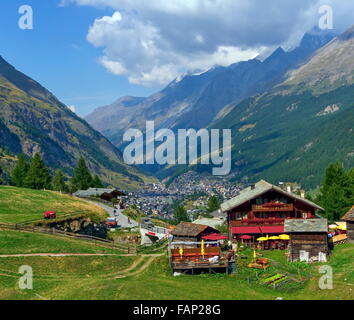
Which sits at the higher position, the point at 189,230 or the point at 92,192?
the point at 92,192

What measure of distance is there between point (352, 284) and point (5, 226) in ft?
163

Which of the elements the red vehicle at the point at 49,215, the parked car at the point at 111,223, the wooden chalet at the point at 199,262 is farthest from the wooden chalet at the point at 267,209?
the red vehicle at the point at 49,215

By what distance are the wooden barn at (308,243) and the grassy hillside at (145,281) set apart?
5.49 ft

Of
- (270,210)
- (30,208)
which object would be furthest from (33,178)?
(270,210)

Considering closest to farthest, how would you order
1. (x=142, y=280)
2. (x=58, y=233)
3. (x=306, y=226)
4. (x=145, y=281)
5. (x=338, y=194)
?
(x=145, y=281)
(x=142, y=280)
(x=306, y=226)
(x=58, y=233)
(x=338, y=194)

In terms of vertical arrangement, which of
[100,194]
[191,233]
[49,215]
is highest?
[100,194]

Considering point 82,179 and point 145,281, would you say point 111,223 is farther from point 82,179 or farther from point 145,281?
point 82,179

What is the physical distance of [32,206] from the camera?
286 feet

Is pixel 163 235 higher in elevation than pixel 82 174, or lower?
lower

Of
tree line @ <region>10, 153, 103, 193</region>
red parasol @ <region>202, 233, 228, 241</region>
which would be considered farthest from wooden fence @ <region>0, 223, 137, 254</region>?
tree line @ <region>10, 153, 103, 193</region>

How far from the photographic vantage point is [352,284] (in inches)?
1845

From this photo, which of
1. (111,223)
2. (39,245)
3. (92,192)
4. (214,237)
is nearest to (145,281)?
(39,245)

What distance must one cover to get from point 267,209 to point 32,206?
1788 inches
